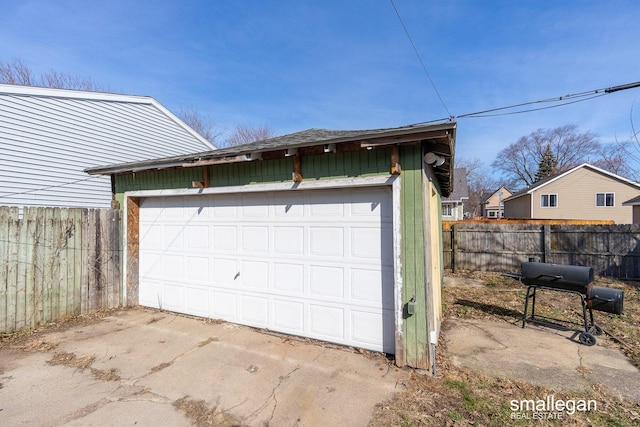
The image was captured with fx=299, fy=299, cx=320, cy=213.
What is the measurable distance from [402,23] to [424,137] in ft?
11.6

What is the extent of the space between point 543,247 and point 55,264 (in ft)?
37.8

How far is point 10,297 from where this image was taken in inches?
178

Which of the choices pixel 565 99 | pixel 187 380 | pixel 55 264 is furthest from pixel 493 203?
pixel 55 264

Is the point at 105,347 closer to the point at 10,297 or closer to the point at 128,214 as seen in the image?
the point at 10,297

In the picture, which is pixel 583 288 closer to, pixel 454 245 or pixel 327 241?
pixel 327 241

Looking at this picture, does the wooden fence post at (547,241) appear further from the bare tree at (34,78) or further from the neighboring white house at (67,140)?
the bare tree at (34,78)

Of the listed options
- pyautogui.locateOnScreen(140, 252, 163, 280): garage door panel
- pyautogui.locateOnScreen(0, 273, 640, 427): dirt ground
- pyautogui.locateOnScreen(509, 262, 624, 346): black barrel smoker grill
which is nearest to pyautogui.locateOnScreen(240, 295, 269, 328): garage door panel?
pyautogui.locateOnScreen(0, 273, 640, 427): dirt ground

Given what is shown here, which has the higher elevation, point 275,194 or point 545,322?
point 275,194

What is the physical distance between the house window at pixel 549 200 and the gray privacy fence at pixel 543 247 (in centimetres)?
1698

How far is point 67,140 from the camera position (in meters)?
8.31

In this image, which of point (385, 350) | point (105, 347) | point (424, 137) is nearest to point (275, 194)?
point (424, 137)

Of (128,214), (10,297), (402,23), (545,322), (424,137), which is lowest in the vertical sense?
(545,322)

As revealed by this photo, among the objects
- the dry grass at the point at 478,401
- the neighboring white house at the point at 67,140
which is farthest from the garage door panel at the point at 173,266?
the neighboring white house at the point at 67,140

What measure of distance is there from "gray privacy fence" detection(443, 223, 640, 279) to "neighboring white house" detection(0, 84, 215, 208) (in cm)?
1078
